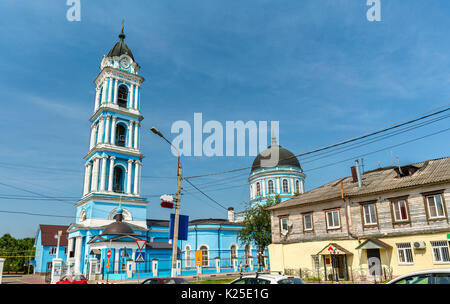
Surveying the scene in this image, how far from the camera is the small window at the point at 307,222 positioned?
28734 mm

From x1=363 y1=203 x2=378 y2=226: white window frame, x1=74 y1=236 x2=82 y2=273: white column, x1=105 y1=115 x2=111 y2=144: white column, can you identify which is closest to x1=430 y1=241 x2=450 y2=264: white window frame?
x1=363 y1=203 x2=378 y2=226: white window frame

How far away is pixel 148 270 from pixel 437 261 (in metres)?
28.7

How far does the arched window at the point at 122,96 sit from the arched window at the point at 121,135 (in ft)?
12.1

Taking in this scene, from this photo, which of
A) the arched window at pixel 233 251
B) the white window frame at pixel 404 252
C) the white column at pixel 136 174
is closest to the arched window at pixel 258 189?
the arched window at pixel 233 251

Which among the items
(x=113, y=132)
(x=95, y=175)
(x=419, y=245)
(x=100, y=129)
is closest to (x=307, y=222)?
(x=419, y=245)

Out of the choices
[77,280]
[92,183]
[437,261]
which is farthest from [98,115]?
[437,261]

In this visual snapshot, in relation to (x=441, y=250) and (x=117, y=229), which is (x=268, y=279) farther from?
(x=117, y=229)

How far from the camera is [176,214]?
61.1 feet

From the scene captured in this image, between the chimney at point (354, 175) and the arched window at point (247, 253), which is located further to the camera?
the arched window at point (247, 253)

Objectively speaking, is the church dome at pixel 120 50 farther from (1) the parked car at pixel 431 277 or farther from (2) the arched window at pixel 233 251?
(1) the parked car at pixel 431 277

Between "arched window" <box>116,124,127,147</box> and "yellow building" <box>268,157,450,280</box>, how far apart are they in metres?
28.2

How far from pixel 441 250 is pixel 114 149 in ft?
130

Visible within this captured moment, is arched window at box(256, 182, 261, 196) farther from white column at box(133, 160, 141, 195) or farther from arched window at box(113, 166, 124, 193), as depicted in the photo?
arched window at box(113, 166, 124, 193)

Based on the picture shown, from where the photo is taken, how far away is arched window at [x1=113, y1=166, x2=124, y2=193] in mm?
47406
